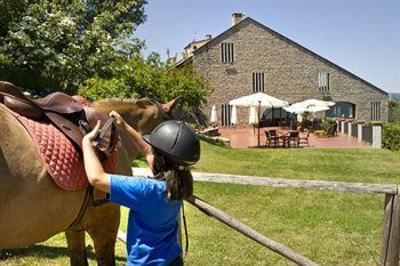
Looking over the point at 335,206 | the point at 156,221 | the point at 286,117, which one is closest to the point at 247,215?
the point at 335,206

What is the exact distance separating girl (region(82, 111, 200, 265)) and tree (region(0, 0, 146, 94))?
10.8 metres

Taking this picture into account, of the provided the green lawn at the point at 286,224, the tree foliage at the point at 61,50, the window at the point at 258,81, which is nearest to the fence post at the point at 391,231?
the green lawn at the point at 286,224

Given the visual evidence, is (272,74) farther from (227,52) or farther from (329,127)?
(329,127)

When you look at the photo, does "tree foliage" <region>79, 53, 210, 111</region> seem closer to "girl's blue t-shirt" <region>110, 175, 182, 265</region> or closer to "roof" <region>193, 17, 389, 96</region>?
"girl's blue t-shirt" <region>110, 175, 182, 265</region>

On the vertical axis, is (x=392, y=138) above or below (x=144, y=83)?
below

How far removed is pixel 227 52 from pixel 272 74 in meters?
4.56

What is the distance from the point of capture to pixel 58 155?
2.81 metres

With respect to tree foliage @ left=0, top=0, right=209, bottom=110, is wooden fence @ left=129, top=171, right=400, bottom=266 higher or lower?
lower

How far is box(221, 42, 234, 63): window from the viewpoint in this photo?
141 ft

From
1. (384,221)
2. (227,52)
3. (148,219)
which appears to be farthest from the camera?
(227,52)

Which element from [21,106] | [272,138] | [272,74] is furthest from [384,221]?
[272,74]

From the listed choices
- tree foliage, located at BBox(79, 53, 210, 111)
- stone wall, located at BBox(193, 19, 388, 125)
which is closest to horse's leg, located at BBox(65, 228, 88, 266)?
tree foliage, located at BBox(79, 53, 210, 111)

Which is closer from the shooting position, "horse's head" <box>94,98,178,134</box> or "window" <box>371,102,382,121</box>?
"horse's head" <box>94,98,178,134</box>

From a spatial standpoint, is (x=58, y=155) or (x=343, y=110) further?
(x=343, y=110)
